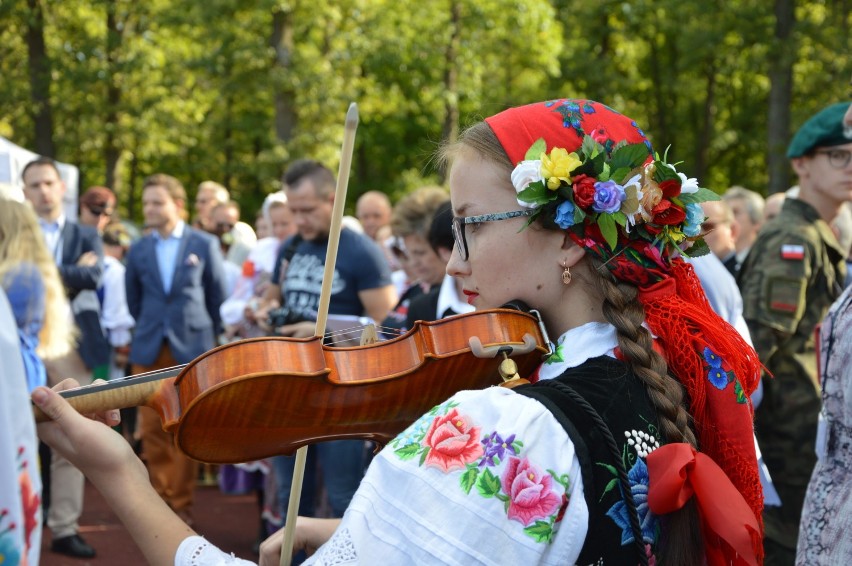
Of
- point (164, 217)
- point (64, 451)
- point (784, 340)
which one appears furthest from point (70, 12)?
point (64, 451)

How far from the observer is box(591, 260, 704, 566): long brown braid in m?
1.68

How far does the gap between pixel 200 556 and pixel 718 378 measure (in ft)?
3.20

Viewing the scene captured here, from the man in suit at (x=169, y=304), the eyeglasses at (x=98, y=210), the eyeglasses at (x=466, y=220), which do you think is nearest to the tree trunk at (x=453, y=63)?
the eyeglasses at (x=98, y=210)

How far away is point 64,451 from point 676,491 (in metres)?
1.05

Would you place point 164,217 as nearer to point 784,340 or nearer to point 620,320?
point 784,340

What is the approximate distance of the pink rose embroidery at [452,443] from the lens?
1517 millimetres

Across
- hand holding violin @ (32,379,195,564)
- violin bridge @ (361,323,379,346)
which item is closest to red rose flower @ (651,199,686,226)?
violin bridge @ (361,323,379,346)

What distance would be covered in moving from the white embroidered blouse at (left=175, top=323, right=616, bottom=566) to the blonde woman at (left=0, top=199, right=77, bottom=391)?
11.6 ft

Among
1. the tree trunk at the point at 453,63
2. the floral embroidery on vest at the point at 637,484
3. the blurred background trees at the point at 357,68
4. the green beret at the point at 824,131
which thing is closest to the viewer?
the floral embroidery on vest at the point at 637,484

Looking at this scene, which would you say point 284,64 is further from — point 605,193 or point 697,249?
point 605,193

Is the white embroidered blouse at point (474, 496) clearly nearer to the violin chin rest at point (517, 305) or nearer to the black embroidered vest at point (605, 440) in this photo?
the black embroidered vest at point (605, 440)

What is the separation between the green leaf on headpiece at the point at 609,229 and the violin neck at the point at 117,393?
84 centimetres

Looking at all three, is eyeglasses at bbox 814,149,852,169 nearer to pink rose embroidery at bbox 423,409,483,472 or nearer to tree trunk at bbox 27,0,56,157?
pink rose embroidery at bbox 423,409,483,472

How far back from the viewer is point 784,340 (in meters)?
4.39
